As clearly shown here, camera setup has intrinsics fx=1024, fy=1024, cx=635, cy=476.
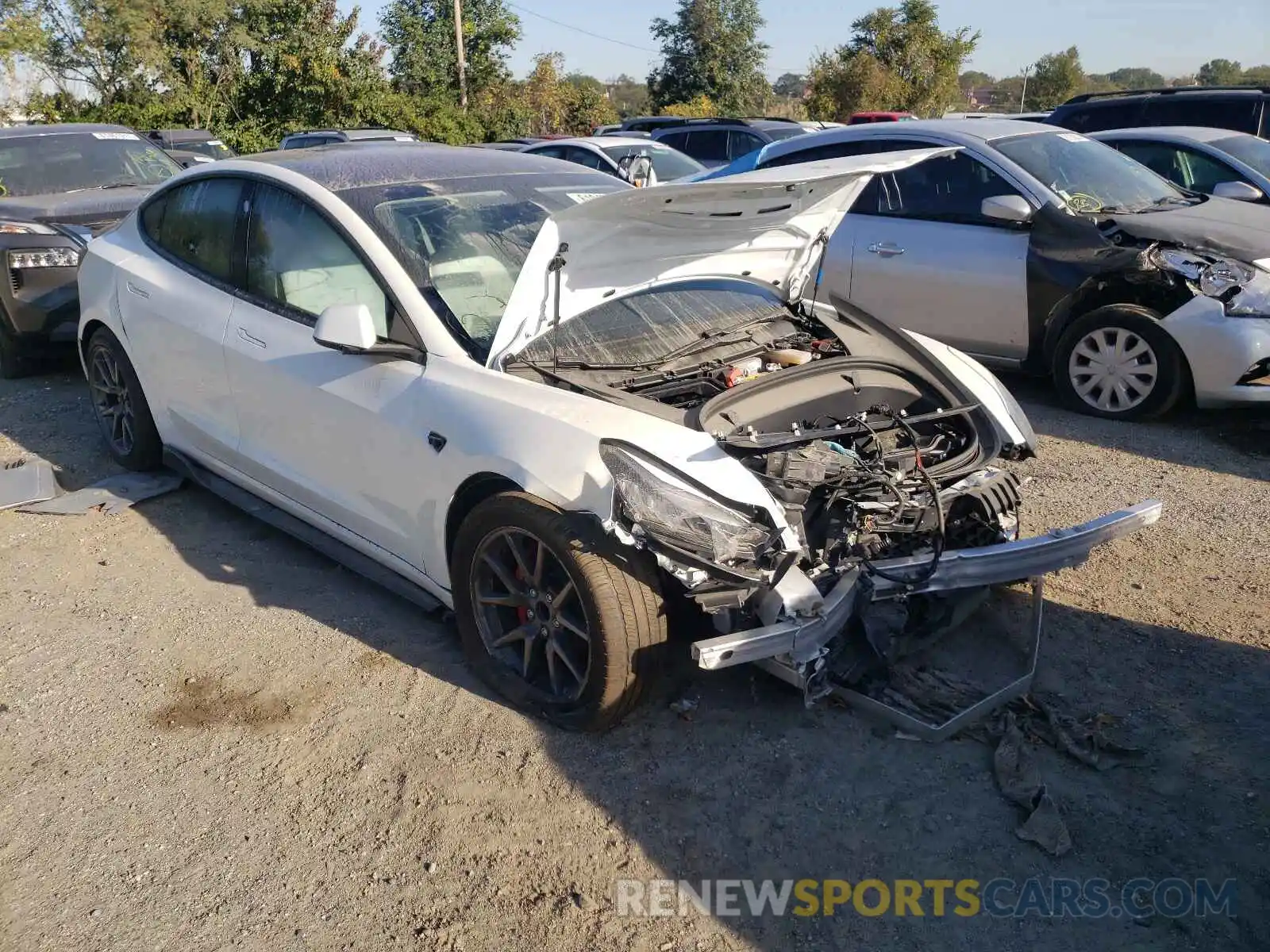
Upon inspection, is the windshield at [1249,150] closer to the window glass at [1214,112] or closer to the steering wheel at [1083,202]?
the window glass at [1214,112]

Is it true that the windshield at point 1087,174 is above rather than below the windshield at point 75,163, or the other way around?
above

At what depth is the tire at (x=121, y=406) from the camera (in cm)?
535

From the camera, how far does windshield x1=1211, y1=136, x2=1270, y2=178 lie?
828 centimetres

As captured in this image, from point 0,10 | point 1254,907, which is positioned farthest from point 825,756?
point 0,10

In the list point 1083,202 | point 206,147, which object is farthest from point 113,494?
point 206,147

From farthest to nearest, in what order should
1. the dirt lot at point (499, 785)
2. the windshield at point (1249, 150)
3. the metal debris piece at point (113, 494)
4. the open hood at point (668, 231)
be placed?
the windshield at point (1249, 150), the metal debris piece at point (113, 494), the open hood at point (668, 231), the dirt lot at point (499, 785)

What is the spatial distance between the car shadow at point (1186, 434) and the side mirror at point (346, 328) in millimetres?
4219

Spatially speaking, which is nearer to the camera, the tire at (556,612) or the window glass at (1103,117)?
the tire at (556,612)

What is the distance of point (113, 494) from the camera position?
17.7 feet

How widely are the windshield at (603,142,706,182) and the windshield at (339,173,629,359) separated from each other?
7.99m

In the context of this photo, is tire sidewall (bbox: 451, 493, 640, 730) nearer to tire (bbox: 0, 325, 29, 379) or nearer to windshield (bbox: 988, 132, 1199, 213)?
windshield (bbox: 988, 132, 1199, 213)

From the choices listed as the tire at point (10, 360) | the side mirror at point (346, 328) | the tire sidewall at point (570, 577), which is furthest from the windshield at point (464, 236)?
the tire at point (10, 360)

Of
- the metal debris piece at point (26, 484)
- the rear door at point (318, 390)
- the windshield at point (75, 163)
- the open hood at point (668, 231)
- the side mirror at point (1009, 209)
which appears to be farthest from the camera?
the windshield at point (75, 163)

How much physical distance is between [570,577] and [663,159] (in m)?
10.4
